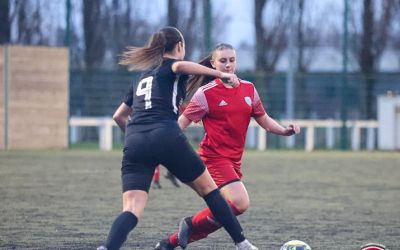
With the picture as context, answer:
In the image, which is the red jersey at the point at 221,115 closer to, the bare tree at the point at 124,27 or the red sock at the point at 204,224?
the red sock at the point at 204,224

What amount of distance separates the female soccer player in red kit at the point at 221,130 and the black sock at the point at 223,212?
458mm

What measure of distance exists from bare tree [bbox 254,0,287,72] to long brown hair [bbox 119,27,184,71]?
85.3 feet

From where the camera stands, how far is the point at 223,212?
704 cm

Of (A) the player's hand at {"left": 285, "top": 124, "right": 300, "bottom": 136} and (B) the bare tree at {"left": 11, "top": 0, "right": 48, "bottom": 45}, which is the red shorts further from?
(B) the bare tree at {"left": 11, "top": 0, "right": 48, "bottom": 45}

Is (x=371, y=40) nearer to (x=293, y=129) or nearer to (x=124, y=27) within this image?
(x=124, y=27)

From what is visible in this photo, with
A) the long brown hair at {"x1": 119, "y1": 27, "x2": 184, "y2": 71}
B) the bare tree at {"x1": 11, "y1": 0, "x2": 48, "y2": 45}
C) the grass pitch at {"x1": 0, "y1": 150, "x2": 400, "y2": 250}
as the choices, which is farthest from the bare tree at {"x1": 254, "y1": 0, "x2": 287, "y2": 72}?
the long brown hair at {"x1": 119, "y1": 27, "x2": 184, "y2": 71}

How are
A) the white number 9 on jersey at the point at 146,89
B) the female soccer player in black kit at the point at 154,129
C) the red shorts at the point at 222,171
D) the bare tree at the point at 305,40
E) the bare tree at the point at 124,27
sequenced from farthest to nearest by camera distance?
the bare tree at the point at 305,40 → the bare tree at the point at 124,27 → the red shorts at the point at 222,171 → the white number 9 on jersey at the point at 146,89 → the female soccer player in black kit at the point at 154,129

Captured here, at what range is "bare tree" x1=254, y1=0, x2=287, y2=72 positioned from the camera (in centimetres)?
3306

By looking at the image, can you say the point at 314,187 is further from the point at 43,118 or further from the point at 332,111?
the point at 332,111

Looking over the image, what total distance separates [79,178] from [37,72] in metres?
11.3

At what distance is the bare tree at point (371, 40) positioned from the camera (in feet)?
106

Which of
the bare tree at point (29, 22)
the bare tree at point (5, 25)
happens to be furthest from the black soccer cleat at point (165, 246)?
the bare tree at point (5, 25)

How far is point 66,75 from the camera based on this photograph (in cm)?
2770

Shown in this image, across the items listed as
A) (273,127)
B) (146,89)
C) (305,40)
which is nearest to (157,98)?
(146,89)
